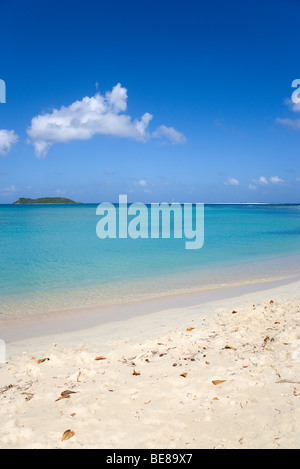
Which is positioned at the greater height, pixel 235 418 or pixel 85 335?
pixel 235 418

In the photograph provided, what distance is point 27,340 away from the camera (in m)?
6.59

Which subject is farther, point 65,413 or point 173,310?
point 173,310

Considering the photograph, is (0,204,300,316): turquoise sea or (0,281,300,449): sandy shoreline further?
(0,204,300,316): turquoise sea

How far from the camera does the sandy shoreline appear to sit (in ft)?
10.1

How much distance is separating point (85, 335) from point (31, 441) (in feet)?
12.1

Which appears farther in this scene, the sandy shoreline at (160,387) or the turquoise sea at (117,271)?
the turquoise sea at (117,271)

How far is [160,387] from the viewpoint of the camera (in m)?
3.97

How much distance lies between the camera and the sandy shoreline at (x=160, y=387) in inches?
121

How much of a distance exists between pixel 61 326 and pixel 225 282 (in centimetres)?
676

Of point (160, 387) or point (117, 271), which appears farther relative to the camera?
point (117, 271)

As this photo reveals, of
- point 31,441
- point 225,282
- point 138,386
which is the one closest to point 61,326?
point 138,386
